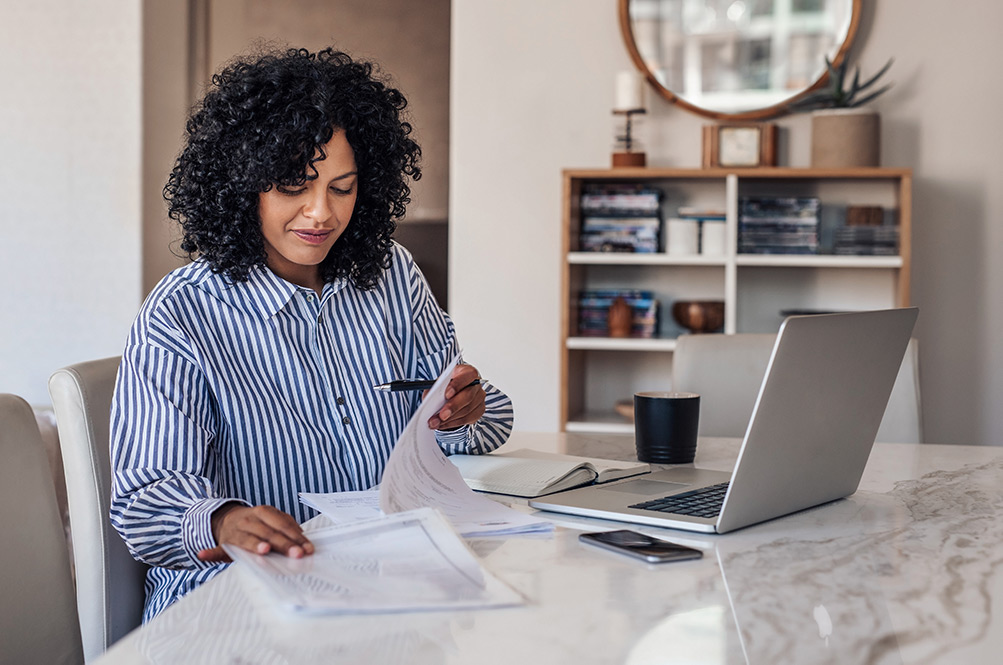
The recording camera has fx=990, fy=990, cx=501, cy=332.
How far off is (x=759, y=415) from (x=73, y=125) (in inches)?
132

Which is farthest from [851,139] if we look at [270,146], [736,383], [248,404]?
[248,404]

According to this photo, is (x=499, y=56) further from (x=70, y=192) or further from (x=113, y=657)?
(x=113, y=657)

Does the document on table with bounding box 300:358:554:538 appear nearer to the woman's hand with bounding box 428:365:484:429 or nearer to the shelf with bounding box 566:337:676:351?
the woman's hand with bounding box 428:365:484:429

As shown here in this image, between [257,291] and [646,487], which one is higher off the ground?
[257,291]

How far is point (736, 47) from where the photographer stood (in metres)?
3.16

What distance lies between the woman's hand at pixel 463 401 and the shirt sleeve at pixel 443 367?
0.21 ft

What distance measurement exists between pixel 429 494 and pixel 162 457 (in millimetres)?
307

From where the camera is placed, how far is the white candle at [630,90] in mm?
3068

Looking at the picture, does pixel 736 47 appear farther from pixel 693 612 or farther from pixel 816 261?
pixel 693 612

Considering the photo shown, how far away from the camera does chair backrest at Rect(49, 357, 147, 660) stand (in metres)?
1.17

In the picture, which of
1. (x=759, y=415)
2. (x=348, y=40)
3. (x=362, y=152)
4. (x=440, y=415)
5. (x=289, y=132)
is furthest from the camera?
(x=348, y=40)

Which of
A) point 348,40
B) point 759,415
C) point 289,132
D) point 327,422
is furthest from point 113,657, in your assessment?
point 348,40

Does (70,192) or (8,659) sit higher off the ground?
(70,192)

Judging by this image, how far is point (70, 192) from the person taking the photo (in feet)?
12.0
